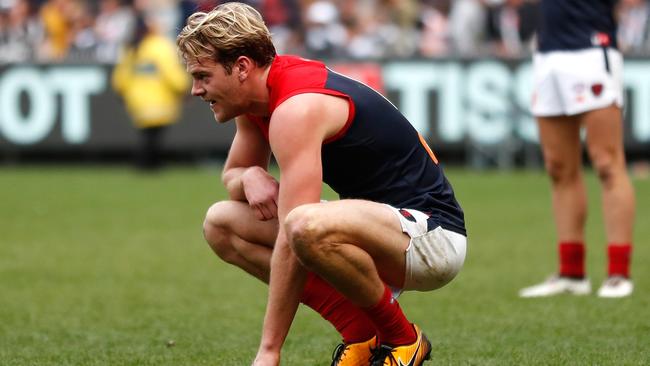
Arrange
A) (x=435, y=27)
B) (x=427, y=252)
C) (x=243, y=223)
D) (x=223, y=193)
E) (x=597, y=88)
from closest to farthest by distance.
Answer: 1. (x=427, y=252)
2. (x=243, y=223)
3. (x=597, y=88)
4. (x=223, y=193)
5. (x=435, y=27)

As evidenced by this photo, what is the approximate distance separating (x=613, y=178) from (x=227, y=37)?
306 centimetres

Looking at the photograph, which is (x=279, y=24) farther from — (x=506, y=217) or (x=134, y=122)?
(x=506, y=217)

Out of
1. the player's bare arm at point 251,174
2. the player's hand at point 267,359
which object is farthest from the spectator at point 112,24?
the player's hand at point 267,359

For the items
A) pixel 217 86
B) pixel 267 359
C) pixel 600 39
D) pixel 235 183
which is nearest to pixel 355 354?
pixel 267 359

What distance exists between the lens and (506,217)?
33.9 ft

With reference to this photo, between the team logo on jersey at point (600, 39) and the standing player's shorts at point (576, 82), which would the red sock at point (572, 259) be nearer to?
the standing player's shorts at point (576, 82)

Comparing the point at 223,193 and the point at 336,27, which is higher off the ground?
the point at 336,27

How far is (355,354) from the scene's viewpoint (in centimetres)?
449

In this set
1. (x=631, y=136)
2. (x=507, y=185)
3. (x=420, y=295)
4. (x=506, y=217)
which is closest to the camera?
(x=420, y=295)

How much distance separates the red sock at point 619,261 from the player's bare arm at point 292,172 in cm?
274

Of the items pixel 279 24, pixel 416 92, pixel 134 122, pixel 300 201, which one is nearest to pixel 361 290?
pixel 300 201

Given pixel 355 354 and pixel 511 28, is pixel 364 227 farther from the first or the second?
pixel 511 28

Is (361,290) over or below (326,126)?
below

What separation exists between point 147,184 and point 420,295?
Result: 7884 mm
